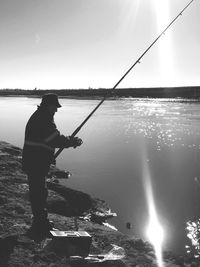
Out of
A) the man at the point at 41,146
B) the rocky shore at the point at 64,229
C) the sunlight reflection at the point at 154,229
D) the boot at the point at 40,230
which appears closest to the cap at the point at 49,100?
the man at the point at 41,146

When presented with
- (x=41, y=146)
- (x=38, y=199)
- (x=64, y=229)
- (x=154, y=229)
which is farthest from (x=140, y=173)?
(x=41, y=146)

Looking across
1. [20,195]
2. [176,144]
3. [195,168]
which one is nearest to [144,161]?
[195,168]

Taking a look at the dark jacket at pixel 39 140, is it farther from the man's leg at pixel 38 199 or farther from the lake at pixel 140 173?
the lake at pixel 140 173

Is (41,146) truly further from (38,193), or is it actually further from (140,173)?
(140,173)

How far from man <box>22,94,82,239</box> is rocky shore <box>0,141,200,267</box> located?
0.51 metres

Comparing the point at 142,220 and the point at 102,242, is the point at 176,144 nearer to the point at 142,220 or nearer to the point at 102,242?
the point at 142,220

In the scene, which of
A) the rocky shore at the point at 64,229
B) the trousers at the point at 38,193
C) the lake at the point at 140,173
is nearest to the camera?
the rocky shore at the point at 64,229

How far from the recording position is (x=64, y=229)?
21.6ft

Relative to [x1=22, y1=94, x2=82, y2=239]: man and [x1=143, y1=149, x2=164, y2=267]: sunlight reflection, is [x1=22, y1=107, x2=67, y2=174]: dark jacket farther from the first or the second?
[x1=143, y1=149, x2=164, y2=267]: sunlight reflection

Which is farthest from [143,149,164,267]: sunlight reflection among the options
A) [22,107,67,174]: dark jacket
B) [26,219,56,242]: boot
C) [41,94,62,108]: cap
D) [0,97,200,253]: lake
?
[41,94,62,108]: cap

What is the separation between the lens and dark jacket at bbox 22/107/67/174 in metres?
5.45

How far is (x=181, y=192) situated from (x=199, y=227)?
2.58 m

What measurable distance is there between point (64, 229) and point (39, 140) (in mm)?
2045

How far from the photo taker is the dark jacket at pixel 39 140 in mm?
5445
